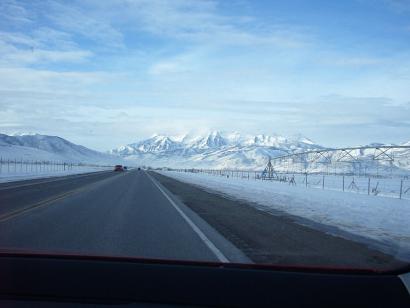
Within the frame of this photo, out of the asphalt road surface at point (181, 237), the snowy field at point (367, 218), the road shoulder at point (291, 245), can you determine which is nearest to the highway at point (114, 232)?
the asphalt road surface at point (181, 237)

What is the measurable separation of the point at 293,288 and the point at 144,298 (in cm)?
124

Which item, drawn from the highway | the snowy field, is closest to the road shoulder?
the highway

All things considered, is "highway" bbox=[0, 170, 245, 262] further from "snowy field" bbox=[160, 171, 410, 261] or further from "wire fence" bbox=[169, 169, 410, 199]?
"wire fence" bbox=[169, 169, 410, 199]

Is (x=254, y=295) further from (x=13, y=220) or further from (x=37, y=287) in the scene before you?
(x=13, y=220)

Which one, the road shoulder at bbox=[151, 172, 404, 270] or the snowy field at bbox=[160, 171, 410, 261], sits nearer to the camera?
the road shoulder at bbox=[151, 172, 404, 270]

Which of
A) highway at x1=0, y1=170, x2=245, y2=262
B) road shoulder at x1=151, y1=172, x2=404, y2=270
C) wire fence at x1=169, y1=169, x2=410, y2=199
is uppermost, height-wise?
wire fence at x1=169, y1=169, x2=410, y2=199

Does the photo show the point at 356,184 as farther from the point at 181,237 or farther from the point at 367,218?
the point at 181,237

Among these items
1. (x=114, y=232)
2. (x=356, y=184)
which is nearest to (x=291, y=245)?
(x=114, y=232)

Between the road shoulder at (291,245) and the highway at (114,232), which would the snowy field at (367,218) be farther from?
A: the highway at (114,232)

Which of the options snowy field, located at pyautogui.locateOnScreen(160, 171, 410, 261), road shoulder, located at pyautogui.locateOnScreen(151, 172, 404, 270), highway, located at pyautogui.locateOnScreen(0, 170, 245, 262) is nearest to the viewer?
road shoulder, located at pyautogui.locateOnScreen(151, 172, 404, 270)

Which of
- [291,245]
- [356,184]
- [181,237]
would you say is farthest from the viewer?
[356,184]

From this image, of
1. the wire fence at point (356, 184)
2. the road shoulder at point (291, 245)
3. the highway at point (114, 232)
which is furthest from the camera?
the wire fence at point (356, 184)

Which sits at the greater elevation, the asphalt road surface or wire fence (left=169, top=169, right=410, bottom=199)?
wire fence (left=169, top=169, right=410, bottom=199)

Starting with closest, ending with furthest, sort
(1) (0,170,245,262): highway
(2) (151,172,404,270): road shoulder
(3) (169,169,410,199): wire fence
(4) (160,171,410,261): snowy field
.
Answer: (2) (151,172,404,270): road shoulder → (1) (0,170,245,262): highway → (4) (160,171,410,261): snowy field → (3) (169,169,410,199): wire fence
